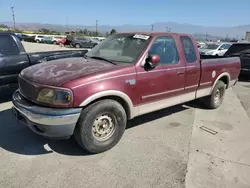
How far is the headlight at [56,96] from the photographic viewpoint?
2.99 m

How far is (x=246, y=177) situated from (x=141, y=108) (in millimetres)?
1834

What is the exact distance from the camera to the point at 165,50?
4324mm

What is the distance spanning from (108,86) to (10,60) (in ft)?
10.9

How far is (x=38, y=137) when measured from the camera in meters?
3.96

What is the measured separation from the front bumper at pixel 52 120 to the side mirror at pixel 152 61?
1419mm

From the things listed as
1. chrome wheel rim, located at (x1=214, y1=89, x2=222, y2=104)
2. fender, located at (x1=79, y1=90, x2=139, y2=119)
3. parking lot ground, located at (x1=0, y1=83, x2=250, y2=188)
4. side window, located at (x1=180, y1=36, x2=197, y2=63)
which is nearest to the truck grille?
fender, located at (x1=79, y1=90, x2=139, y2=119)

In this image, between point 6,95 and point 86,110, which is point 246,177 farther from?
point 6,95

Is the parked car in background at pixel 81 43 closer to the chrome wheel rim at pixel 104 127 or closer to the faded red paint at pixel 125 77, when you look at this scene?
the faded red paint at pixel 125 77

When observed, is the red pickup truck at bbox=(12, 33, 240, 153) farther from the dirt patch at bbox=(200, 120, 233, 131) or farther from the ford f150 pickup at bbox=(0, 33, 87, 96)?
the ford f150 pickup at bbox=(0, 33, 87, 96)

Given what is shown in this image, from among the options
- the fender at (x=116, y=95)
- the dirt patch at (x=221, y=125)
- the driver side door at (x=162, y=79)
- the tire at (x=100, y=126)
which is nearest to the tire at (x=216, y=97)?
the dirt patch at (x=221, y=125)

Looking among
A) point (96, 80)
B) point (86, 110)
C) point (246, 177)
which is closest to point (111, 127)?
point (86, 110)

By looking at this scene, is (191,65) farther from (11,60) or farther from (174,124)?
(11,60)

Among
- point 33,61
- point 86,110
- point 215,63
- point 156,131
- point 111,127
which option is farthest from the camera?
point 33,61

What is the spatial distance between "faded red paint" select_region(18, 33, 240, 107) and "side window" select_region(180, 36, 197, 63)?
0.34ft
